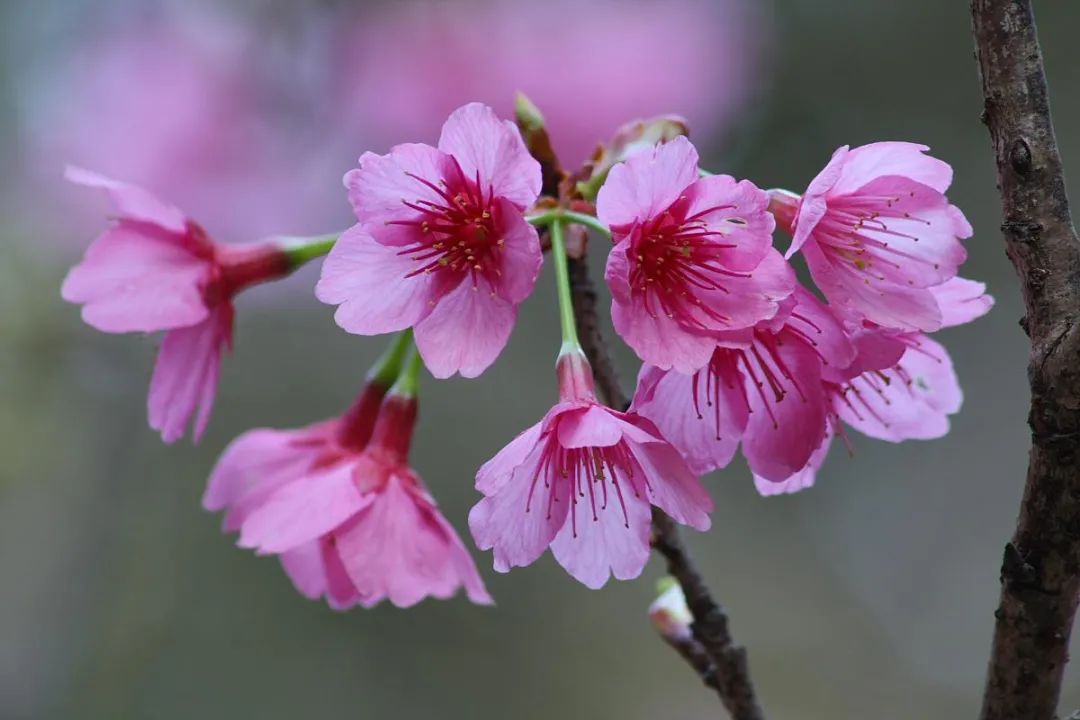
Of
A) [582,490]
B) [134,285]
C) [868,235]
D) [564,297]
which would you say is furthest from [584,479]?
[134,285]

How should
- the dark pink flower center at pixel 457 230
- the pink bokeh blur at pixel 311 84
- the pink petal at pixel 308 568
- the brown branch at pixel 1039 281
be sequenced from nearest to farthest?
the brown branch at pixel 1039 281 → the dark pink flower center at pixel 457 230 → the pink petal at pixel 308 568 → the pink bokeh blur at pixel 311 84

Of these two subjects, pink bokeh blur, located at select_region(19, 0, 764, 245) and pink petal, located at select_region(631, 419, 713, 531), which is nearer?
pink petal, located at select_region(631, 419, 713, 531)

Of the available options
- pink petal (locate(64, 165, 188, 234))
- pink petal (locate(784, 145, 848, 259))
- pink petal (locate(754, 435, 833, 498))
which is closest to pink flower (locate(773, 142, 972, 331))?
pink petal (locate(784, 145, 848, 259))

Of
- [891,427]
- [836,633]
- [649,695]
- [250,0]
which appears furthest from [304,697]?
[891,427]

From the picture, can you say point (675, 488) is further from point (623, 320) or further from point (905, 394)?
point (905, 394)

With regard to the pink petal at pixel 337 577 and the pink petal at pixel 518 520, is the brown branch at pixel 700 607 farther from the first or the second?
the pink petal at pixel 337 577

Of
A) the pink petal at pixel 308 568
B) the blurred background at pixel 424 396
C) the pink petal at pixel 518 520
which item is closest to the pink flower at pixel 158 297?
the pink petal at pixel 308 568

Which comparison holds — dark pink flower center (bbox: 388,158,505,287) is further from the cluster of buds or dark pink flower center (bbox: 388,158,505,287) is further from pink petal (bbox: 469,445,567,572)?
pink petal (bbox: 469,445,567,572)

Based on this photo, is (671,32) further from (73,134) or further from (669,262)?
(669,262)
